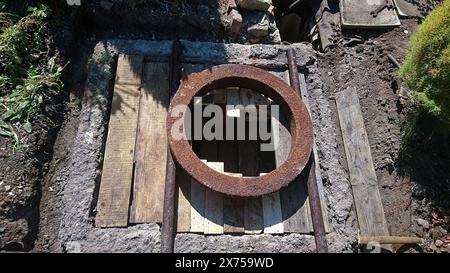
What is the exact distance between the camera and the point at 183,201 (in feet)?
10.4

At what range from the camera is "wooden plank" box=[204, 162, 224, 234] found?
3.10 metres

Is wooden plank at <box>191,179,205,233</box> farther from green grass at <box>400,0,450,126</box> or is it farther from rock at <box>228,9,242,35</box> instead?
green grass at <box>400,0,450,126</box>

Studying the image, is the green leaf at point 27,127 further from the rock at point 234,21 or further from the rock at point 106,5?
the rock at point 234,21

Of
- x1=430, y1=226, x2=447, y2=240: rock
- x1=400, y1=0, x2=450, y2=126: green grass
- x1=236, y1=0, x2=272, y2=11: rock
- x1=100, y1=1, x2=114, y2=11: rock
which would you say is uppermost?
x1=236, y1=0, x2=272, y2=11: rock

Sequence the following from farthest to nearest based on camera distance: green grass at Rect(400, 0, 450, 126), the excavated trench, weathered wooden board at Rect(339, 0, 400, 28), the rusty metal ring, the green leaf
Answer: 1. weathered wooden board at Rect(339, 0, 400, 28)
2. green grass at Rect(400, 0, 450, 126)
3. the green leaf
4. the rusty metal ring
5. the excavated trench

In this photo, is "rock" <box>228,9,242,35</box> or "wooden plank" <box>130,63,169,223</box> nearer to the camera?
"wooden plank" <box>130,63,169,223</box>

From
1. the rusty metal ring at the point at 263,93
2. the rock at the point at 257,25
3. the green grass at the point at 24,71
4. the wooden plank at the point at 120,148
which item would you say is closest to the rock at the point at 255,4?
the rock at the point at 257,25

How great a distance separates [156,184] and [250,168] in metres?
1.07

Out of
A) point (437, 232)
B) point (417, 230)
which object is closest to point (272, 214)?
point (417, 230)

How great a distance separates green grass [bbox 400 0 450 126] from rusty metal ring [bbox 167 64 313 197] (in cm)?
110

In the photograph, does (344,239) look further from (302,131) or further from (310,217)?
(302,131)

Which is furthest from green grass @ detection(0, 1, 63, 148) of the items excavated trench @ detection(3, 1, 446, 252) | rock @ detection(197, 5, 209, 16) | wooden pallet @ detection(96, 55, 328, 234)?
rock @ detection(197, 5, 209, 16)

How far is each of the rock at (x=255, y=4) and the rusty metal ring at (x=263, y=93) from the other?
831mm

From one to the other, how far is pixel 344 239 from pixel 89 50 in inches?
115
